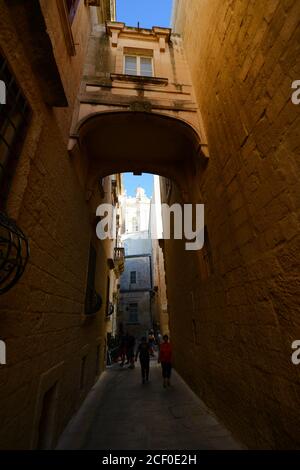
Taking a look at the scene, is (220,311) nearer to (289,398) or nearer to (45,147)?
(289,398)

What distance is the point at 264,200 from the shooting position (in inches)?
100

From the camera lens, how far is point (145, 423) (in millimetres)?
3932

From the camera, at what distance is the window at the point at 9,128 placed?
2203 millimetres

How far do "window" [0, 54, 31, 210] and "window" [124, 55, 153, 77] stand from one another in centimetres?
574

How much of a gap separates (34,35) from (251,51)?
2.60 m

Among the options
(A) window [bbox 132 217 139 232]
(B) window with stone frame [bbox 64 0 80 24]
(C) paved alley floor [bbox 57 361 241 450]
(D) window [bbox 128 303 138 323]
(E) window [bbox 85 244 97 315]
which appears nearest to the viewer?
(C) paved alley floor [bbox 57 361 241 450]

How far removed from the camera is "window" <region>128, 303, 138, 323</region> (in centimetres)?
2483

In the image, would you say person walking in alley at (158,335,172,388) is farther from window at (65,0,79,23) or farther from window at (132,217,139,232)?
window at (132,217,139,232)

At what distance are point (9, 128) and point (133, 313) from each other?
2517 cm

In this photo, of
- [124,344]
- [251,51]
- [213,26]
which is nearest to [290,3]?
[251,51]

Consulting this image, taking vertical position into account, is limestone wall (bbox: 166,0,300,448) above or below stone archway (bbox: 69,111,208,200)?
below

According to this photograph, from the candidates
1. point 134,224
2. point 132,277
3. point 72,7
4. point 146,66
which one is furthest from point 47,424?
point 134,224

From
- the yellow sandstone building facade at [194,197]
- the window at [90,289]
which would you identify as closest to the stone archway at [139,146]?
the yellow sandstone building facade at [194,197]

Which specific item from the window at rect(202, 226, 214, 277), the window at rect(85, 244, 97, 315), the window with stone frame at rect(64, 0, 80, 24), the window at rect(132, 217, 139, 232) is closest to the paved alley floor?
the window at rect(85, 244, 97, 315)
